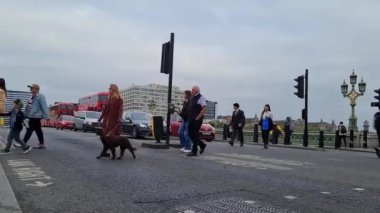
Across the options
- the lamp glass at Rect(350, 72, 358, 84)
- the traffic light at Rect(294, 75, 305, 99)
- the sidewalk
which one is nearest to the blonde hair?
the sidewalk

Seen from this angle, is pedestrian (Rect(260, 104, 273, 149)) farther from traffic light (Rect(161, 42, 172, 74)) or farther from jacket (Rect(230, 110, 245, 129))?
traffic light (Rect(161, 42, 172, 74))

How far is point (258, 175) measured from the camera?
8203mm

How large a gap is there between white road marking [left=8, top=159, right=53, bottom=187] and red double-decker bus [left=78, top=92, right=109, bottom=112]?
33958mm

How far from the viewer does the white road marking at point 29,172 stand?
7.04 m

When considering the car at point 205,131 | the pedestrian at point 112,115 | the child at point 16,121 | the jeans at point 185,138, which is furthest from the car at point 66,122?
the pedestrian at point 112,115

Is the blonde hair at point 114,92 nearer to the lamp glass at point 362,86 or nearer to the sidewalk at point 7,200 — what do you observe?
the sidewalk at point 7,200

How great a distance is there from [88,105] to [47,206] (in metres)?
45.1

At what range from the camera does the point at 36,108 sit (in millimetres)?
12406

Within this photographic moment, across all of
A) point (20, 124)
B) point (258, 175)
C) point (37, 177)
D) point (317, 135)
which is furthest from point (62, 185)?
point (317, 135)

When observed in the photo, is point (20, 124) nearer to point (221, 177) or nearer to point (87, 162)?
point (87, 162)

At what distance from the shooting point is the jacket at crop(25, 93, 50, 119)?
40.5ft

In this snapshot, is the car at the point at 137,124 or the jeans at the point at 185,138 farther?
the car at the point at 137,124

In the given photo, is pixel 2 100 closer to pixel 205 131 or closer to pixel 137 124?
pixel 137 124

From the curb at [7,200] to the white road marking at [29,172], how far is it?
454mm
